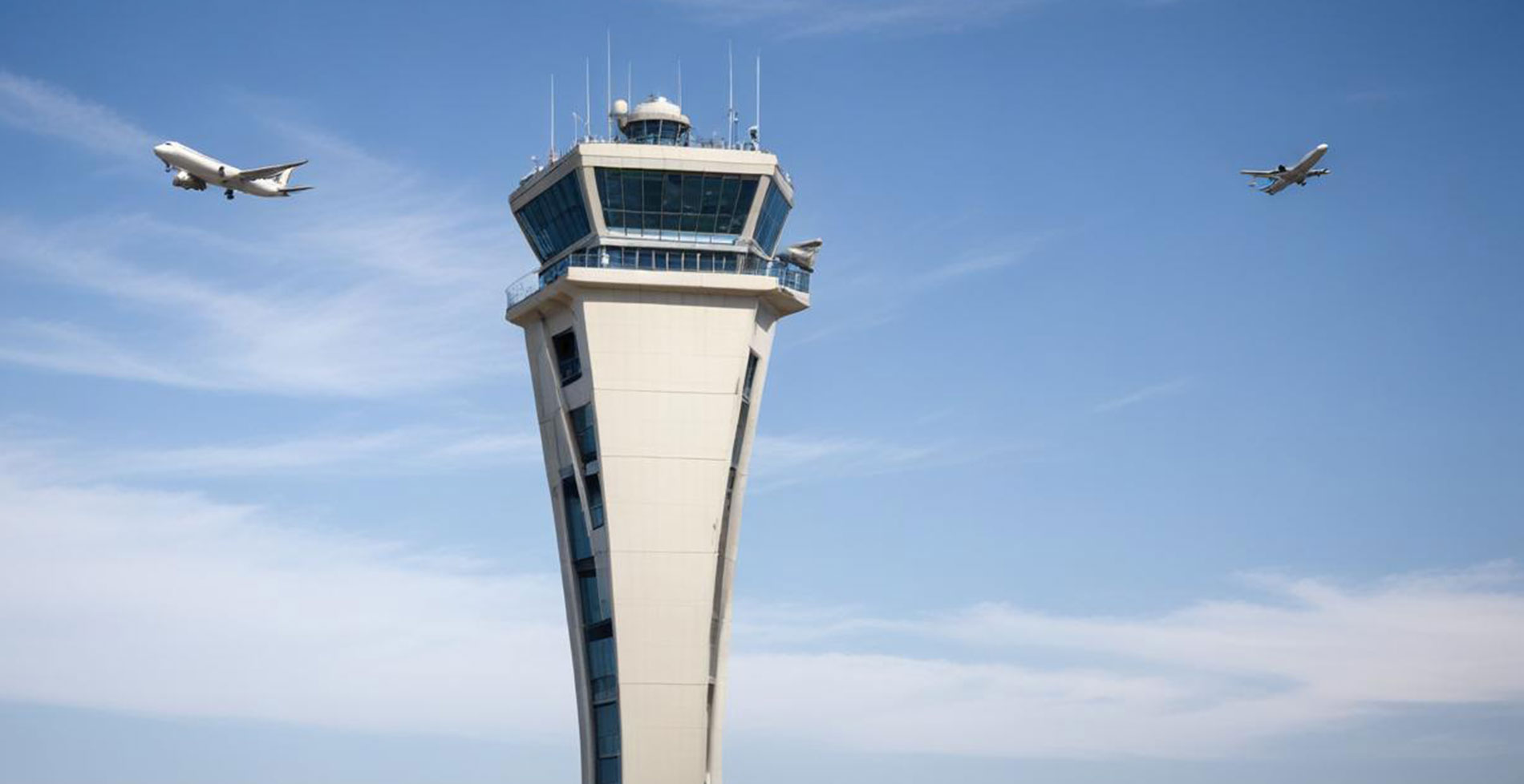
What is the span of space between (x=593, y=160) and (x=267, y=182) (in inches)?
586

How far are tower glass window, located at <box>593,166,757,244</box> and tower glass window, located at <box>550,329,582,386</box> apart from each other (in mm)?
5498

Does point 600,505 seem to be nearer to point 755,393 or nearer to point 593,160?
point 755,393

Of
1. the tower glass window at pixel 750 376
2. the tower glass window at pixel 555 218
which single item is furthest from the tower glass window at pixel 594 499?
the tower glass window at pixel 555 218

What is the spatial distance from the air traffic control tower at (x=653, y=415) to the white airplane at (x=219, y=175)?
45.1ft

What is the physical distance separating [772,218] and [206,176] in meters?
25.7

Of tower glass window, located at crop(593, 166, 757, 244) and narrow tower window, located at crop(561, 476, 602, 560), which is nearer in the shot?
tower glass window, located at crop(593, 166, 757, 244)

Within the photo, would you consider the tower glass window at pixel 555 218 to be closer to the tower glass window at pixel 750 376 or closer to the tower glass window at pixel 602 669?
the tower glass window at pixel 750 376

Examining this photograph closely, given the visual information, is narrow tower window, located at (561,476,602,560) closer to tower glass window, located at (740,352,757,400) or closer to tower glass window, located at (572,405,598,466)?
tower glass window, located at (572,405,598,466)

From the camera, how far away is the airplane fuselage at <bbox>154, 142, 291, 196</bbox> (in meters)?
88.4

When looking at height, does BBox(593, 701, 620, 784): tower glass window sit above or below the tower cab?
below

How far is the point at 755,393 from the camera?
102 meters

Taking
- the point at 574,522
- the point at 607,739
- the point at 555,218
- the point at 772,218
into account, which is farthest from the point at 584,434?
the point at 607,739

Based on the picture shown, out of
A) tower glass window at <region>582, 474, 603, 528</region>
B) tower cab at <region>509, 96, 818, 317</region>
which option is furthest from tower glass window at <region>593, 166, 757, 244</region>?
tower glass window at <region>582, 474, 603, 528</region>

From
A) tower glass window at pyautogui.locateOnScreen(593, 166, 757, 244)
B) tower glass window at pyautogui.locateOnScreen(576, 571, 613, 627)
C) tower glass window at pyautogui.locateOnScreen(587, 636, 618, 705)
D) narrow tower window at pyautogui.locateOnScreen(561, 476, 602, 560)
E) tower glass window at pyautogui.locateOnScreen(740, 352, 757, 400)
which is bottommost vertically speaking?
tower glass window at pyautogui.locateOnScreen(587, 636, 618, 705)
